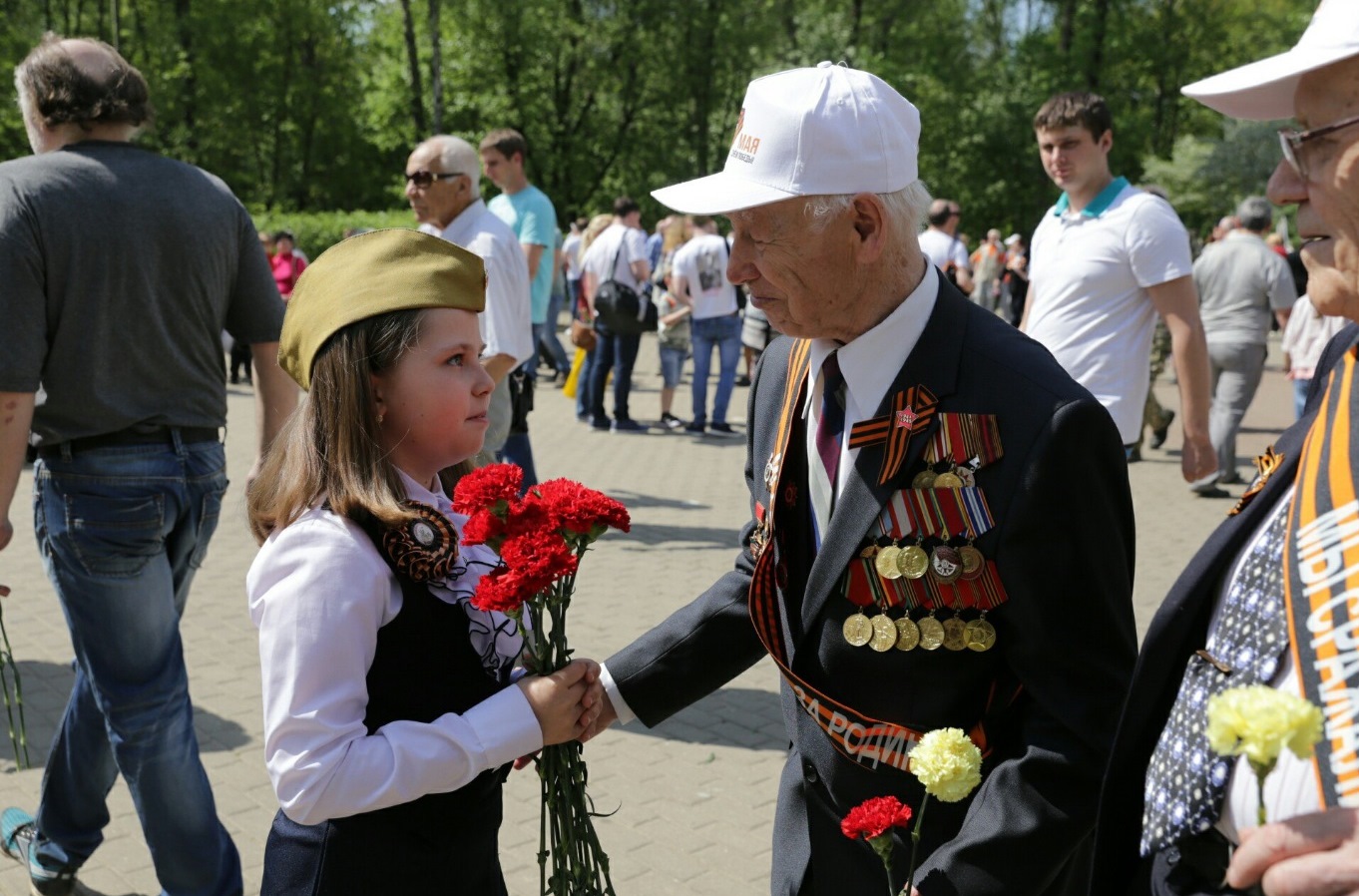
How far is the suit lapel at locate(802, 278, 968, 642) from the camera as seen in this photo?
6.55ft

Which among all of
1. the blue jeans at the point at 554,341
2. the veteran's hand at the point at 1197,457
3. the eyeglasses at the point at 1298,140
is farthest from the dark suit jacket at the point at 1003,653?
the blue jeans at the point at 554,341

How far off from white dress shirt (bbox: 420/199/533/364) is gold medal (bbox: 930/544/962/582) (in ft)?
13.0

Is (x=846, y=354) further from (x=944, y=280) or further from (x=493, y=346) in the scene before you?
(x=493, y=346)

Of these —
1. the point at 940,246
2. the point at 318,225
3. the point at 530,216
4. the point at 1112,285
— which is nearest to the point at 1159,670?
the point at 1112,285

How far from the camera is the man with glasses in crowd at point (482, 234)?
5.73m

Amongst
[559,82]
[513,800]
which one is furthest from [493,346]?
[559,82]

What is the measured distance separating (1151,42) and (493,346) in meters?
40.7

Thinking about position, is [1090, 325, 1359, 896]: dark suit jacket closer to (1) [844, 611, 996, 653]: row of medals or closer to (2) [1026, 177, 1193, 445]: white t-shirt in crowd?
(1) [844, 611, 996, 653]: row of medals

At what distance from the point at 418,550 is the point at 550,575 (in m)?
0.31

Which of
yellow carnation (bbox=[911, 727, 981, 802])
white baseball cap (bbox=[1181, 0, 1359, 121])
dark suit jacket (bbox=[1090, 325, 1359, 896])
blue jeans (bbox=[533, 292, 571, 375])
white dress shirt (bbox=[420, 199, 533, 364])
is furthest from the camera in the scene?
blue jeans (bbox=[533, 292, 571, 375])

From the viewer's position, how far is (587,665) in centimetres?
209

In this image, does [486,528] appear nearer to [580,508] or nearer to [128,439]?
[580,508]

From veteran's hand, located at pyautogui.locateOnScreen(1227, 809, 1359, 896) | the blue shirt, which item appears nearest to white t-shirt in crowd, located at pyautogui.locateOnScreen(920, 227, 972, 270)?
the blue shirt

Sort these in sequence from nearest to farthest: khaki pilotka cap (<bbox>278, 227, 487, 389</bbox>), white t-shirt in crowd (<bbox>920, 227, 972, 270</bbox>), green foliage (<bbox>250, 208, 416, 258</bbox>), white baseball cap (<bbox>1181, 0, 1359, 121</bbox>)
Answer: white baseball cap (<bbox>1181, 0, 1359, 121</bbox>), khaki pilotka cap (<bbox>278, 227, 487, 389</bbox>), white t-shirt in crowd (<bbox>920, 227, 972, 270</bbox>), green foliage (<bbox>250, 208, 416, 258</bbox>)
